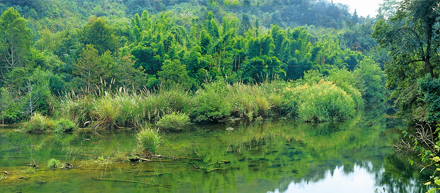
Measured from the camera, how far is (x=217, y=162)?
9234 millimetres

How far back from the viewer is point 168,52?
22797 millimetres

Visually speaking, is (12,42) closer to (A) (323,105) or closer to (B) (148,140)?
(B) (148,140)

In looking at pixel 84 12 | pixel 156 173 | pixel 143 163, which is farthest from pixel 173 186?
pixel 84 12

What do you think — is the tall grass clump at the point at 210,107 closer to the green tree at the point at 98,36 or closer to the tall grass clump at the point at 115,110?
the tall grass clump at the point at 115,110

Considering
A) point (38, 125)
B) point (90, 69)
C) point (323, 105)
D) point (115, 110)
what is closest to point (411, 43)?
point (323, 105)

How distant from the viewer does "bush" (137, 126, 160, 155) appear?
919 cm

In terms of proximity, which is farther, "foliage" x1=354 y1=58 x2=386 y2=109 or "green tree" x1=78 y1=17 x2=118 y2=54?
"foliage" x1=354 y1=58 x2=386 y2=109

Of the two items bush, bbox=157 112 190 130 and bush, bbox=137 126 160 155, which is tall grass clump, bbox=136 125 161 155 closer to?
bush, bbox=137 126 160 155

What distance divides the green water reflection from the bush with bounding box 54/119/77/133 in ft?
2.75

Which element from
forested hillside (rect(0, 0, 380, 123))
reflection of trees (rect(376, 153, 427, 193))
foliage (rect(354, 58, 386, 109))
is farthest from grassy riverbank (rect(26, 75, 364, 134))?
foliage (rect(354, 58, 386, 109))

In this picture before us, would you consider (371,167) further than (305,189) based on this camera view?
Yes

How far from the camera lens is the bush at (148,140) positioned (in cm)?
919

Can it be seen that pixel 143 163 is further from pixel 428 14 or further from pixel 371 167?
pixel 428 14

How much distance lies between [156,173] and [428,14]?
11528 mm
